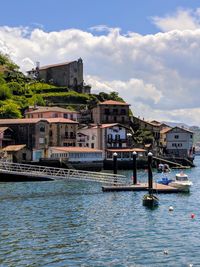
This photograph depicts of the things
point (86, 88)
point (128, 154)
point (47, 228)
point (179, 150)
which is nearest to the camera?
point (47, 228)

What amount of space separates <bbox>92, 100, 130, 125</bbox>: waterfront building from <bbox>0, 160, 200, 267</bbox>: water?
86521mm

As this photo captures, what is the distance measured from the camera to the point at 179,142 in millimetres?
158375

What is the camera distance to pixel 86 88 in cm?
18900

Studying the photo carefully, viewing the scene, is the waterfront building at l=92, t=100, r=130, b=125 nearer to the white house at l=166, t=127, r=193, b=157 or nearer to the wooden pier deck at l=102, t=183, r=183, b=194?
the white house at l=166, t=127, r=193, b=157

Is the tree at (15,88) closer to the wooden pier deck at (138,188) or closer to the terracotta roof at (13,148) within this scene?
the terracotta roof at (13,148)

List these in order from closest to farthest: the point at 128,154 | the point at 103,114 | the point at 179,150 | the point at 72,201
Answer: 1. the point at 72,201
2. the point at 128,154
3. the point at 103,114
4. the point at 179,150

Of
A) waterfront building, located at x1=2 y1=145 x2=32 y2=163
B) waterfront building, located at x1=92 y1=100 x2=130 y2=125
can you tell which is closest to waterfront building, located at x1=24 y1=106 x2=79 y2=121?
waterfront building, located at x1=92 y1=100 x2=130 y2=125

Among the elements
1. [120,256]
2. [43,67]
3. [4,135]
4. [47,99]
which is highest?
[43,67]

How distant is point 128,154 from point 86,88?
65314 millimetres

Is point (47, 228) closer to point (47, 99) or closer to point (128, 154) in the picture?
point (128, 154)

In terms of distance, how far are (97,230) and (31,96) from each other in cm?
13467

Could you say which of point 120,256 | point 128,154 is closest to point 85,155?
point 128,154

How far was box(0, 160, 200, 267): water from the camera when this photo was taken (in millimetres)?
29797

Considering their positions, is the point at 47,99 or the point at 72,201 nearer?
the point at 72,201
